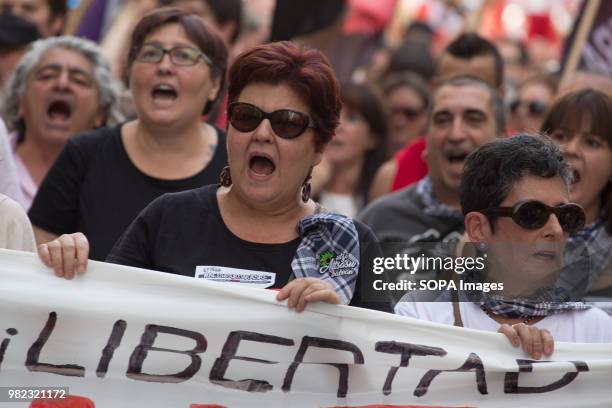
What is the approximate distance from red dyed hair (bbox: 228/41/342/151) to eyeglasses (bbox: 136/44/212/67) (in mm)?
1358

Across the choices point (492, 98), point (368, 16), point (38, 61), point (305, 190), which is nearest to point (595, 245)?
point (492, 98)

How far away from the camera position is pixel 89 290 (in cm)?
398

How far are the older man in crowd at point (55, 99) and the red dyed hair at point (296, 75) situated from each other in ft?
7.73

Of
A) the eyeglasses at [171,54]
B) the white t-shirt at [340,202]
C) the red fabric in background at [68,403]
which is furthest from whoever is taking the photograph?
the white t-shirt at [340,202]

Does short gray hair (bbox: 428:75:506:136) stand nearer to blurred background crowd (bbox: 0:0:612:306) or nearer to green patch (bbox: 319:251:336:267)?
blurred background crowd (bbox: 0:0:612:306)

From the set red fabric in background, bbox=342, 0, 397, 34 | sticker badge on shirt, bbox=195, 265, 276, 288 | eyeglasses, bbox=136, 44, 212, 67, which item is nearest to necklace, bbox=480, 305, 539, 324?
sticker badge on shirt, bbox=195, 265, 276, 288

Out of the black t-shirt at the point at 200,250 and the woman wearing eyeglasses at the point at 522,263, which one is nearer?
the woman wearing eyeglasses at the point at 522,263

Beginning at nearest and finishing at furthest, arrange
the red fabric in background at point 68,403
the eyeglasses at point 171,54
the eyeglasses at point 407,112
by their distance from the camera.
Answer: the red fabric in background at point 68,403
the eyeglasses at point 171,54
the eyeglasses at point 407,112

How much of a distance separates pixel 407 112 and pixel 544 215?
5.97m

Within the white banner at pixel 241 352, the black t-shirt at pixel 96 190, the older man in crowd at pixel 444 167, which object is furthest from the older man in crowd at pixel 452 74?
the white banner at pixel 241 352

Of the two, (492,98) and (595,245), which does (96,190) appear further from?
(492,98)

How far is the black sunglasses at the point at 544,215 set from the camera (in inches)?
159

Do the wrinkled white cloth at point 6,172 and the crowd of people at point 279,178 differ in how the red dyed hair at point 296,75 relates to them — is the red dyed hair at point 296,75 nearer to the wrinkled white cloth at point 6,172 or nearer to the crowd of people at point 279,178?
the crowd of people at point 279,178

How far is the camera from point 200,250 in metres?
4.13
